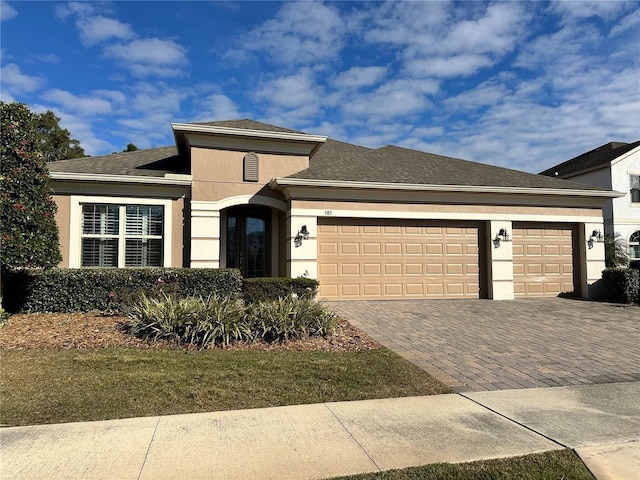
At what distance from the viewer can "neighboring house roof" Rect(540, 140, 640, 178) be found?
76.2ft

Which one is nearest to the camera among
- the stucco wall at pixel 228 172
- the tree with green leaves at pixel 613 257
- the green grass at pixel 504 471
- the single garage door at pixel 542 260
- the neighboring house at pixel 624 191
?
the green grass at pixel 504 471

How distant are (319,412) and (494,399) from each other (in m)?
2.07

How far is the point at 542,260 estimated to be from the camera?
46.5ft

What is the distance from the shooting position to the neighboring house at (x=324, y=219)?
39.7ft

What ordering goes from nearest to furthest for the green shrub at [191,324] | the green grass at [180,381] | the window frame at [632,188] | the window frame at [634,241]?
the green grass at [180,381], the green shrub at [191,324], the window frame at [634,241], the window frame at [632,188]

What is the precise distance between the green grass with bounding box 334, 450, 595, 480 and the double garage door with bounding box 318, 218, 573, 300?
9289mm

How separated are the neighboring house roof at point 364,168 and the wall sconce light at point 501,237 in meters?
1.53

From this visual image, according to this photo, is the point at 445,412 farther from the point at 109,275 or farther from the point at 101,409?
the point at 109,275

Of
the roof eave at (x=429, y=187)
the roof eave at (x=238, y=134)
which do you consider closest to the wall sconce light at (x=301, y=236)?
the roof eave at (x=429, y=187)

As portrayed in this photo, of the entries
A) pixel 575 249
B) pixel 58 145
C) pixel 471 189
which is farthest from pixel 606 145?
pixel 58 145

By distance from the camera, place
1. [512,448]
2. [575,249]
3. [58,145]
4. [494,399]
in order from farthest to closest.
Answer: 1. [58,145]
2. [575,249]
3. [494,399]
4. [512,448]

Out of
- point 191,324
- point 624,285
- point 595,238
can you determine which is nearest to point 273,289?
point 191,324

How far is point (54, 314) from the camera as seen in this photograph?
895 cm

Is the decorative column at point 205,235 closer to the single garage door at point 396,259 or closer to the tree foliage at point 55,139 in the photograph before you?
the single garage door at point 396,259
